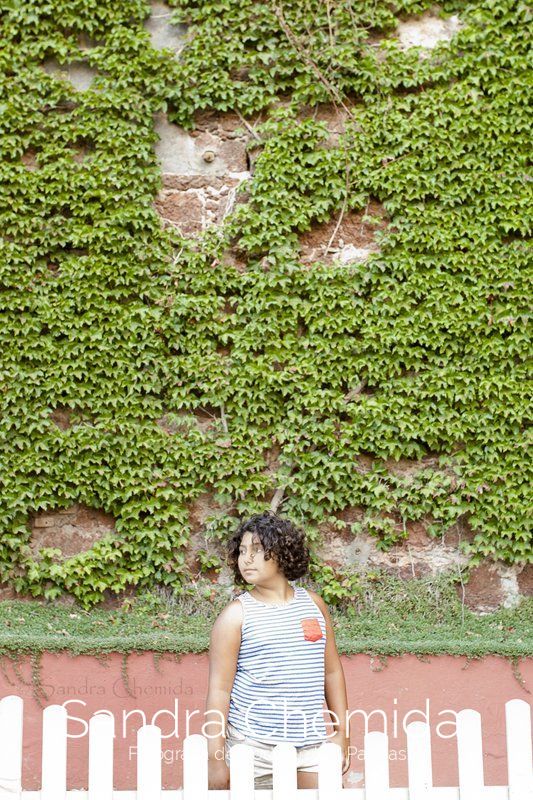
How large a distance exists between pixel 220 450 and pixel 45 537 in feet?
4.91

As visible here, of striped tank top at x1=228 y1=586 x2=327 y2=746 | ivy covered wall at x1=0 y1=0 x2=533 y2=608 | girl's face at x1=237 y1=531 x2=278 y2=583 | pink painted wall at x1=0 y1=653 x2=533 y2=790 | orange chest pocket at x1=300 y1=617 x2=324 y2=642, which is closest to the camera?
striped tank top at x1=228 y1=586 x2=327 y2=746

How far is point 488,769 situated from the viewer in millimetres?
4738

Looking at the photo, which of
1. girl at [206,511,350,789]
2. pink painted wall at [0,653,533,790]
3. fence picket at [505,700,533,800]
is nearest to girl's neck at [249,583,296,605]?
girl at [206,511,350,789]

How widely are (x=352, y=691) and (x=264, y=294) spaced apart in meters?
3.09

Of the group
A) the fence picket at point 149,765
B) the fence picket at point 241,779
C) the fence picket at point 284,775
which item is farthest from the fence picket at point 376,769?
the fence picket at point 149,765

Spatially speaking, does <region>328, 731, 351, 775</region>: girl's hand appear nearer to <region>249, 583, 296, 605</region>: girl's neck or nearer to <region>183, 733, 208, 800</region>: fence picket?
<region>249, 583, 296, 605</region>: girl's neck

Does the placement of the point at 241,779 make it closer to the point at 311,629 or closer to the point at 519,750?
the point at 311,629

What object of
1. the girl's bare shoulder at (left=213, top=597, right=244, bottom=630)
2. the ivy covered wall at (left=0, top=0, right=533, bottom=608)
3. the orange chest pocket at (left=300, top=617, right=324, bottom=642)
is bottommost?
the orange chest pocket at (left=300, top=617, right=324, bottom=642)

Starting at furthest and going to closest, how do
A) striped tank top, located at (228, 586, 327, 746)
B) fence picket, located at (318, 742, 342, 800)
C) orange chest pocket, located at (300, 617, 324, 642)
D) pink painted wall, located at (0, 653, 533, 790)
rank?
1. pink painted wall, located at (0, 653, 533, 790)
2. orange chest pocket, located at (300, 617, 324, 642)
3. striped tank top, located at (228, 586, 327, 746)
4. fence picket, located at (318, 742, 342, 800)

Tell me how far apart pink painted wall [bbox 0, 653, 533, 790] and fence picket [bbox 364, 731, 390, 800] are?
2790 mm

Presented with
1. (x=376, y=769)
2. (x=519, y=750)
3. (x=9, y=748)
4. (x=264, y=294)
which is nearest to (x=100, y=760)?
→ (x=9, y=748)

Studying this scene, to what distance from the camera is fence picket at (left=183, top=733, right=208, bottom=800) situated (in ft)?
6.94

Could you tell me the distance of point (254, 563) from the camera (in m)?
2.74

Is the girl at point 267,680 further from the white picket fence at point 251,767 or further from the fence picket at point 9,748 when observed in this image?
the fence picket at point 9,748
